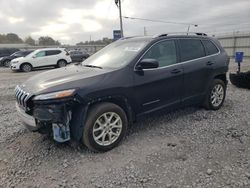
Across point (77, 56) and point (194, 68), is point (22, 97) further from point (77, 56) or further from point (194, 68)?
point (77, 56)

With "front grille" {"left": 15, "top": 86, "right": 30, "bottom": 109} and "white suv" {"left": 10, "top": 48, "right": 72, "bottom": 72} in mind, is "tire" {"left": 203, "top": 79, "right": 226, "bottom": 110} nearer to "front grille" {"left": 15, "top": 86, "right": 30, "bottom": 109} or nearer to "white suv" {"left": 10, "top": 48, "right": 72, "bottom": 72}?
"front grille" {"left": 15, "top": 86, "right": 30, "bottom": 109}

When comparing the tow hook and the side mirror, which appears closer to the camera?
the tow hook

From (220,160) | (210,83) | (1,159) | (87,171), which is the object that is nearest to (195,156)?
(220,160)

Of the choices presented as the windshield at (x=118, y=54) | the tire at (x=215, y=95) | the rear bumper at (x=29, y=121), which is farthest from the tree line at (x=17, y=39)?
the rear bumper at (x=29, y=121)

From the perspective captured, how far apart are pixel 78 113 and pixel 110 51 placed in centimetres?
172

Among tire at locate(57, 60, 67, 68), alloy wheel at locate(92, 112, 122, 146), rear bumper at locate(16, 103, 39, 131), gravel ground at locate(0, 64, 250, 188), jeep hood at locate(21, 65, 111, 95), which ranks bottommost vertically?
gravel ground at locate(0, 64, 250, 188)

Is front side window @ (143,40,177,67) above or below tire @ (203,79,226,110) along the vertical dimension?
above

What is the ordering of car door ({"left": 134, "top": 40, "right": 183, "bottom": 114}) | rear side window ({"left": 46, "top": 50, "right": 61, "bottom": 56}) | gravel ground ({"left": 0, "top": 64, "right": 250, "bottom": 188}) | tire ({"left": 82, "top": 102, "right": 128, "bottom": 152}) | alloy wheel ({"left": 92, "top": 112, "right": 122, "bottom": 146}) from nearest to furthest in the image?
gravel ground ({"left": 0, "top": 64, "right": 250, "bottom": 188}) < tire ({"left": 82, "top": 102, "right": 128, "bottom": 152}) < alloy wheel ({"left": 92, "top": 112, "right": 122, "bottom": 146}) < car door ({"left": 134, "top": 40, "right": 183, "bottom": 114}) < rear side window ({"left": 46, "top": 50, "right": 61, "bottom": 56})

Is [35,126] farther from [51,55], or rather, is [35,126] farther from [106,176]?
[51,55]

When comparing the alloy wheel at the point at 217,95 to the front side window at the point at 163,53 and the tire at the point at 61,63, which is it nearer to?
the front side window at the point at 163,53

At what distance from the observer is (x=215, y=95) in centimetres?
525

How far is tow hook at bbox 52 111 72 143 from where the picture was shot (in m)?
3.14

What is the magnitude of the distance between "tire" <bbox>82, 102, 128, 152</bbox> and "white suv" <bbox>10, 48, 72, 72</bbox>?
14820mm

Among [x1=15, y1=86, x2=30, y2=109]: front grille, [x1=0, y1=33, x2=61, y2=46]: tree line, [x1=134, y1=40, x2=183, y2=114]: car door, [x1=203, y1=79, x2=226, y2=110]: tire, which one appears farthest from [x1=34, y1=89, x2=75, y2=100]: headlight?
[x1=0, y1=33, x2=61, y2=46]: tree line
